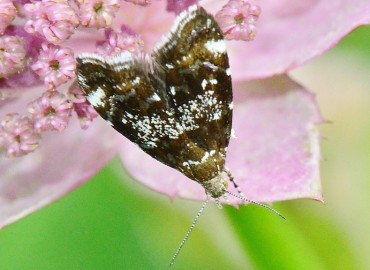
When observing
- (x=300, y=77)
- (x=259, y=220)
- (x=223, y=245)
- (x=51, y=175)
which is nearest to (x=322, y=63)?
(x=300, y=77)

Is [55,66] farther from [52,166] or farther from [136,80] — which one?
[52,166]

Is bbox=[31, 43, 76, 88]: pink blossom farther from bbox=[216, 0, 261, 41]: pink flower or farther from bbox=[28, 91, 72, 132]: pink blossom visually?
bbox=[216, 0, 261, 41]: pink flower

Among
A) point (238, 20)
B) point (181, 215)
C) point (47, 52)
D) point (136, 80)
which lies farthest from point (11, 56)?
point (181, 215)

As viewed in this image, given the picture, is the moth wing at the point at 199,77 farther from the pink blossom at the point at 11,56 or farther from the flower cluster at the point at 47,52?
the pink blossom at the point at 11,56

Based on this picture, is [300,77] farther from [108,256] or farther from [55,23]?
[55,23]

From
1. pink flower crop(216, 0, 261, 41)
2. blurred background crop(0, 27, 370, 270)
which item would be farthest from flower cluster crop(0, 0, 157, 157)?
blurred background crop(0, 27, 370, 270)
